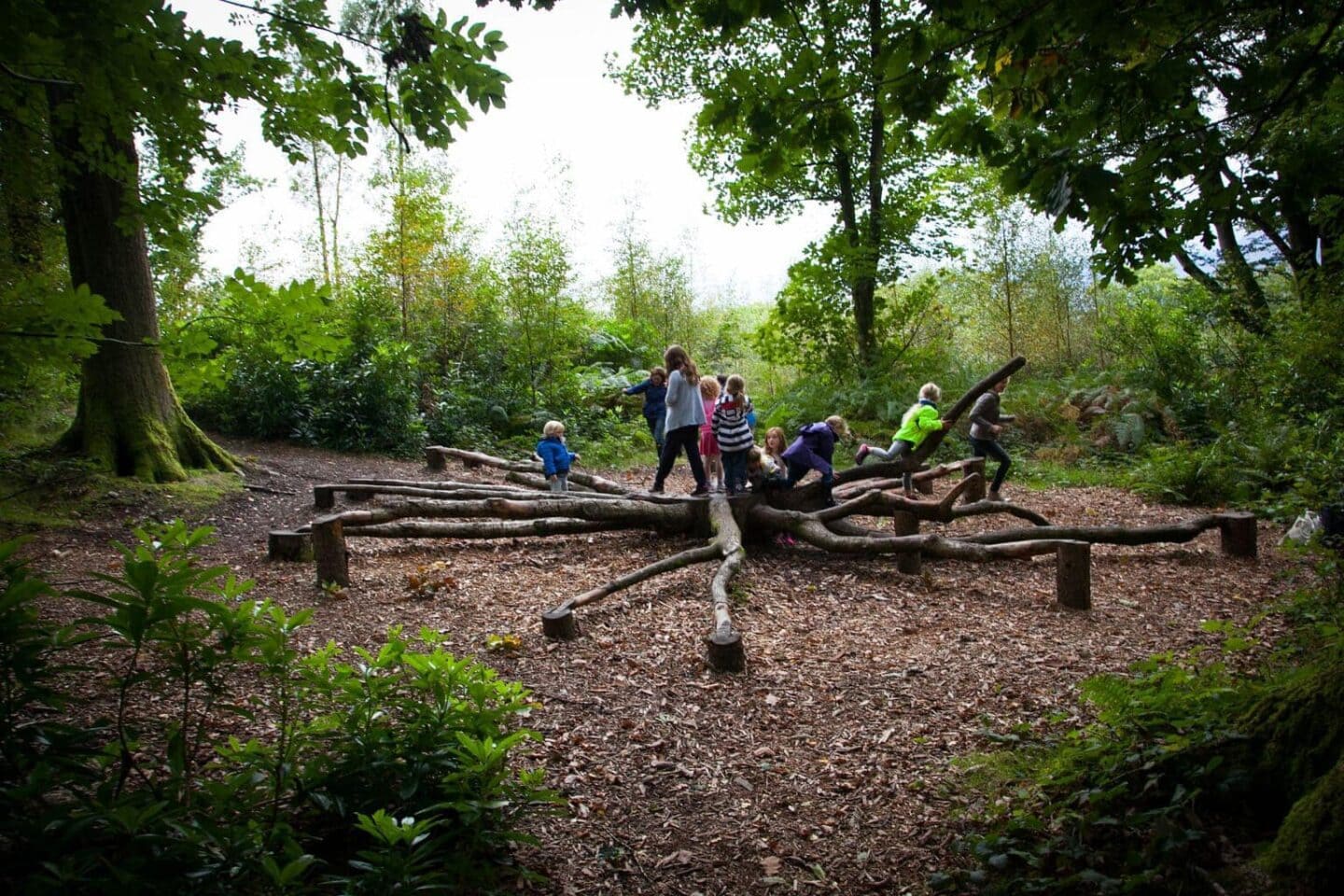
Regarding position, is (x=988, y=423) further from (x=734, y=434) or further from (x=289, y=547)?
(x=289, y=547)

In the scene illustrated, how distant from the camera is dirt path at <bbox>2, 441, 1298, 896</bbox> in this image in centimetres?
265

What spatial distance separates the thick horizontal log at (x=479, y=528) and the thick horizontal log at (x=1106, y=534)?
3.34 metres

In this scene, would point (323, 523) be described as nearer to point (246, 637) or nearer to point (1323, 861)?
point (246, 637)

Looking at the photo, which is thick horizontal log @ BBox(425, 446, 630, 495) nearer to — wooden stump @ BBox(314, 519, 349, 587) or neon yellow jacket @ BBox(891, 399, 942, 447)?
neon yellow jacket @ BBox(891, 399, 942, 447)

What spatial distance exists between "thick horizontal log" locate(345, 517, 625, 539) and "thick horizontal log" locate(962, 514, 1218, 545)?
334cm

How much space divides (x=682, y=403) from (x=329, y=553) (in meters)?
3.74

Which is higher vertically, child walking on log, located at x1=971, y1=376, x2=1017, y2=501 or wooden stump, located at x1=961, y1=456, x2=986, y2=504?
child walking on log, located at x1=971, y1=376, x2=1017, y2=501

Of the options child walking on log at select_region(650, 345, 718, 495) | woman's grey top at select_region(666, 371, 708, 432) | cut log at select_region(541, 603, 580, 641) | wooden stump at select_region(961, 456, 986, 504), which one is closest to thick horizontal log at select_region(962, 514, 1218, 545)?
wooden stump at select_region(961, 456, 986, 504)

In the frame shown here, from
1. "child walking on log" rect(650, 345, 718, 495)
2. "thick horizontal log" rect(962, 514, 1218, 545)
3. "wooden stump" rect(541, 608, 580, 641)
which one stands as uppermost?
"child walking on log" rect(650, 345, 718, 495)

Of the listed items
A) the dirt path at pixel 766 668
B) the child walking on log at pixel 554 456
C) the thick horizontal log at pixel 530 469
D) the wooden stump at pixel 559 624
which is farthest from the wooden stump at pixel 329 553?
the thick horizontal log at pixel 530 469

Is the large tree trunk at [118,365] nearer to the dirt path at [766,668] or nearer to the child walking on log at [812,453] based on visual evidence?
the dirt path at [766,668]

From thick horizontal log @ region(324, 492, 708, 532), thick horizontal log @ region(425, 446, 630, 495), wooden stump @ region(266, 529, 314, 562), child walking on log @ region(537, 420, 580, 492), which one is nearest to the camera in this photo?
wooden stump @ region(266, 529, 314, 562)

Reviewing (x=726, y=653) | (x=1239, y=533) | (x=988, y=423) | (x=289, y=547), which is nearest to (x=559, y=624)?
(x=726, y=653)

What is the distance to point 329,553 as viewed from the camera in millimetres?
5176
